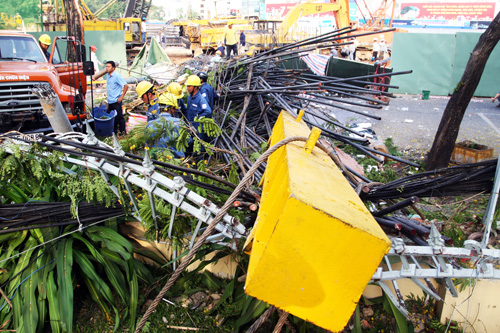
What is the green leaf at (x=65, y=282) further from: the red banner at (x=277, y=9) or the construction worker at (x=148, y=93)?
the red banner at (x=277, y=9)

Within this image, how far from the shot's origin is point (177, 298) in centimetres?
427

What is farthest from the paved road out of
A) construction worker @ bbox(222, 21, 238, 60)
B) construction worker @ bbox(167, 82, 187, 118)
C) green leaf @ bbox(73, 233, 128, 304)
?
green leaf @ bbox(73, 233, 128, 304)

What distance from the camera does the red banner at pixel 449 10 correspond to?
137 ft

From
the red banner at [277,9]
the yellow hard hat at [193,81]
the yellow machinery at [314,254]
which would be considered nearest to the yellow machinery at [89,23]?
the yellow hard hat at [193,81]

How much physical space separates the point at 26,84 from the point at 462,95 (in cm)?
831

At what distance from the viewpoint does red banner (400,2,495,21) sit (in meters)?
41.8

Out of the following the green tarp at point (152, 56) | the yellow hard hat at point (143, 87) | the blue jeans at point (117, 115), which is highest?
the green tarp at point (152, 56)

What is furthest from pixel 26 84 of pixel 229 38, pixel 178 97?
pixel 229 38

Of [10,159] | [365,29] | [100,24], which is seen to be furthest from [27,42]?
[365,29]

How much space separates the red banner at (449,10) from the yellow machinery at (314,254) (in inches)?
1947

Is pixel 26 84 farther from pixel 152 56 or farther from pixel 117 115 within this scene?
pixel 152 56

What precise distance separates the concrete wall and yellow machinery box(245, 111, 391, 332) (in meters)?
16.1

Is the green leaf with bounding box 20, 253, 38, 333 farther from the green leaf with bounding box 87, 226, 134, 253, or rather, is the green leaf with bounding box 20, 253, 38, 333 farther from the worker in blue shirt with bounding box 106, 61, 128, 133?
the worker in blue shirt with bounding box 106, 61, 128, 133

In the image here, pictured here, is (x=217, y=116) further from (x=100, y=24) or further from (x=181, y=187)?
(x=100, y=24)
